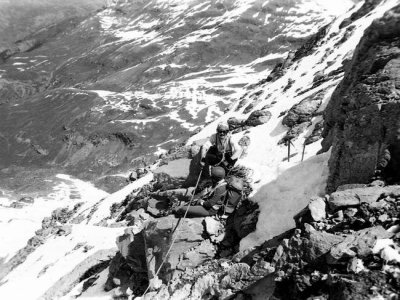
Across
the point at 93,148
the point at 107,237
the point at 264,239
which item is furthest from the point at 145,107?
the point at 264,239

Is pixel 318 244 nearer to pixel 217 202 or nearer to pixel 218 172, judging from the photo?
pixel 217 202

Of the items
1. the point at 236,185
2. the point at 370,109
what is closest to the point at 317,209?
the point at 370,109

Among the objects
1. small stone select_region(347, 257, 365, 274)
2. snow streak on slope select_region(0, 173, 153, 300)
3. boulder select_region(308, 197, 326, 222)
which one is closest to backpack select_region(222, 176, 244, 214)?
boulder select_region(308, 197, 326, 222)

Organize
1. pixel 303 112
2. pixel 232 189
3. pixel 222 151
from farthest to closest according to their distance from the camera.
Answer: pixel 303 112, pixel 222 151, pixel 232 189

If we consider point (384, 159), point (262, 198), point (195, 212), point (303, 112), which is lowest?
point (303, 112)

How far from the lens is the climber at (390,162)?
32.2ft

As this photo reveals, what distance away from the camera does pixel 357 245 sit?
7645mm

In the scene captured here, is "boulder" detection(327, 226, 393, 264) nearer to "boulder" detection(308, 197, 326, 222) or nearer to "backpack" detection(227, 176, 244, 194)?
"boulder" detection(308, 197, 326, 222)

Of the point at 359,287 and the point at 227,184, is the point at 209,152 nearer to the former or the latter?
the point at 227,184

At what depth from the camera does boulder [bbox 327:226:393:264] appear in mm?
7480

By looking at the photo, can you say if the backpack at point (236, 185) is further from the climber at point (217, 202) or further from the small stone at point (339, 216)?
the small stone at point (339, 216)

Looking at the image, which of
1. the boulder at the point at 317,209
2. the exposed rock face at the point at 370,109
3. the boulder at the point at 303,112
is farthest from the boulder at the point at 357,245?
the boulder at the point at 303,112

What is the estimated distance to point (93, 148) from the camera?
150250 mm

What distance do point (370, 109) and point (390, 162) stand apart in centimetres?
160
